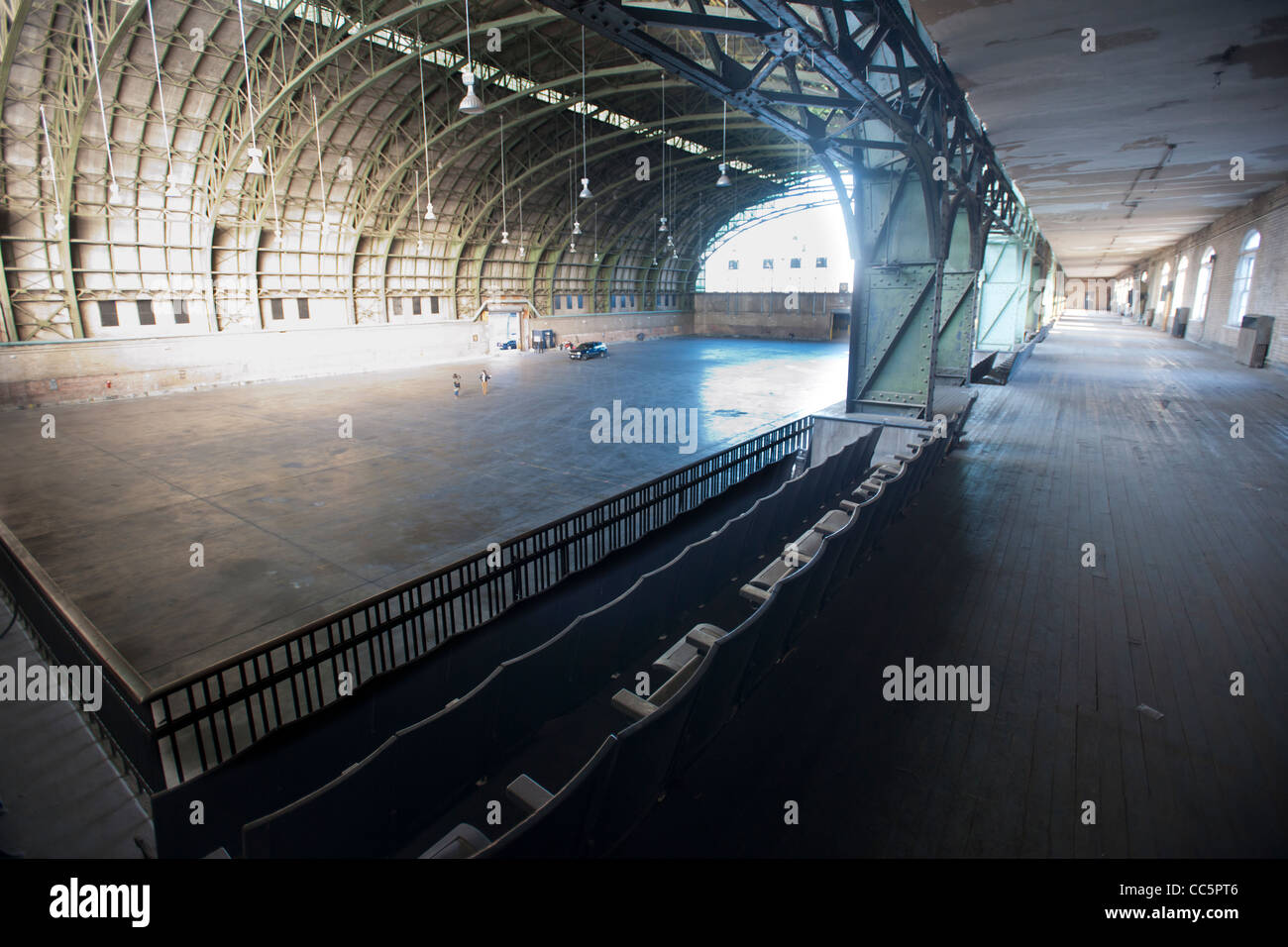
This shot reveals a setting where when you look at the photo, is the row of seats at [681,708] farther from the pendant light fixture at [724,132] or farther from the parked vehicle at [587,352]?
the parked vehicle at [587,352]

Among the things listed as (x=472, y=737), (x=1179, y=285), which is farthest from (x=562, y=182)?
(x=472, y=737)

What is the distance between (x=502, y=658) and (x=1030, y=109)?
11.4m

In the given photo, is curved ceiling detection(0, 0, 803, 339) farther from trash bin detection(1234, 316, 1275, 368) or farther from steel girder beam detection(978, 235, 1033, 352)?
trash bin detection(1234, 316, 1275, 368)

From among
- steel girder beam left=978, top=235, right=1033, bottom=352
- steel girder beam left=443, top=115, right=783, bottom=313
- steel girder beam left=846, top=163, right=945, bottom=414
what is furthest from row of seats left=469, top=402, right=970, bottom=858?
steel girder beam left=443, top=115, right=783, bottom=313

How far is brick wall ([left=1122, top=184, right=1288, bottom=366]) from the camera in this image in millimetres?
18625

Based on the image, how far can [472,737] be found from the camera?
139 inches

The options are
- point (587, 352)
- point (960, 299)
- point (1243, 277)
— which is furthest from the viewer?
→ point (587, 352)

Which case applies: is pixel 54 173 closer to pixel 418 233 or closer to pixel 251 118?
pixel 251 118

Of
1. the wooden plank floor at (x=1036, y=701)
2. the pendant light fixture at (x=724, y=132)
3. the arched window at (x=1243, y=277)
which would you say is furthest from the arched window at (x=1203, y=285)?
the wooden plank floor at (x=1036, y=701)

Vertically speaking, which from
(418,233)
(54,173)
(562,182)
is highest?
(562,182)

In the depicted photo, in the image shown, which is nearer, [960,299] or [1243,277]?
[960,299]

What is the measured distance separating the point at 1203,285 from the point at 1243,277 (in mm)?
7938
